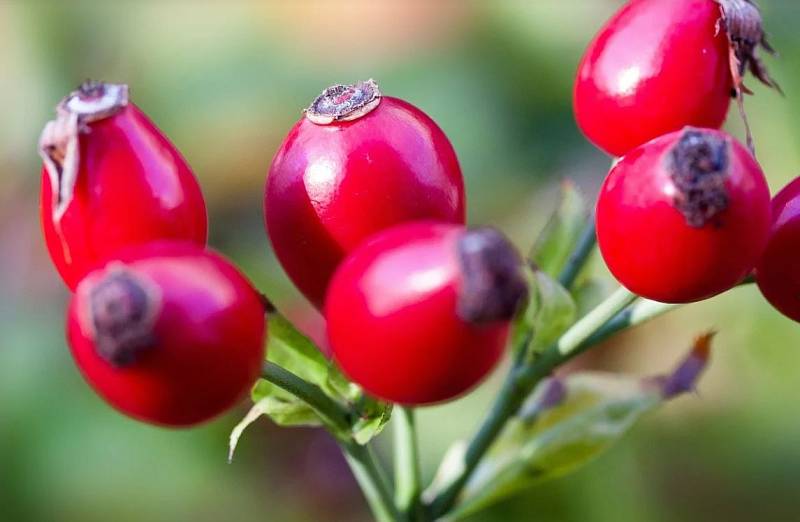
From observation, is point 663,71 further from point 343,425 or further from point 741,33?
point 343,425

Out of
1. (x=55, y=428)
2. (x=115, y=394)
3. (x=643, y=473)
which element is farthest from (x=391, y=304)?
(x=55, y=428)

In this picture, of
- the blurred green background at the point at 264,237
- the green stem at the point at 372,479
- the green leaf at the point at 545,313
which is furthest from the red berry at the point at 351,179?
the blurred green background at the point at 264,237

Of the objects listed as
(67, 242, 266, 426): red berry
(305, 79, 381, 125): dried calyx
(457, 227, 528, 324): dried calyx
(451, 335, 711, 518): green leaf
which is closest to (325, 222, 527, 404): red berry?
(457, 227, 528, 324): dried calyx

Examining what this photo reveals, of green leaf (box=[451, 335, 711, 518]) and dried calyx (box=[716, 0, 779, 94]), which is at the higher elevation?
dried calyx (box=[716, 0, 779, 94])

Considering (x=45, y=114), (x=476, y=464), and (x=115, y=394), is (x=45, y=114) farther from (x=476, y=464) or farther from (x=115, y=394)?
(x=115, y=394)

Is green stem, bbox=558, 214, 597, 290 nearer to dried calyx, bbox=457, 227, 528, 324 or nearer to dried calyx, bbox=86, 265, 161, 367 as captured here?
dried calyx, bbox=457, 227, 528, 324

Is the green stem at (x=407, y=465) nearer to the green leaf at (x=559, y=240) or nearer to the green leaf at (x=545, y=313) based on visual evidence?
the green leaf at (x=545, y=313)
